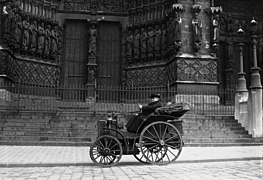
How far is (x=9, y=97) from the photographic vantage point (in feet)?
52.3

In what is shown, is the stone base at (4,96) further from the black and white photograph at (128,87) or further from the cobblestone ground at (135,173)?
the cobblestone ground at (135,173)

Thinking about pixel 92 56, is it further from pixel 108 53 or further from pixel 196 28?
pixel 196 28

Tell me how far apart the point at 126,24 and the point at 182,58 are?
5.85m

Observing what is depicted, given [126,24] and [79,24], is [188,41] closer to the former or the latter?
[126,24]

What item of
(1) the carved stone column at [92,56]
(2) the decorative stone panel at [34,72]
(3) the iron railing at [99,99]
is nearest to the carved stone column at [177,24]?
(3) the iron railing at [99,99]

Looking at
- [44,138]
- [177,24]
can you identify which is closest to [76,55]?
[177,24]

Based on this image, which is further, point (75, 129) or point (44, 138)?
point (75, 129)

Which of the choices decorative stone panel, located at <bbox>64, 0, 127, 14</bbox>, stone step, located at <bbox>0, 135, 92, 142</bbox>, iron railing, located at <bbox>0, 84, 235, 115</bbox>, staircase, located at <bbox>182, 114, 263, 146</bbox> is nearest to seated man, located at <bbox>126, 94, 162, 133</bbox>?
stone step, located at <bbox>0, 135, 92, 142</bbox>

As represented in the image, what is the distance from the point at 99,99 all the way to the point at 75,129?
7.69 meters

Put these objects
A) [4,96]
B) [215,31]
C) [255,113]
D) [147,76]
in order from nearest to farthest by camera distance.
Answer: [255,113]
[4,96]
[215,31]
[147,76]

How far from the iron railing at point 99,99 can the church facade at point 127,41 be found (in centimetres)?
69

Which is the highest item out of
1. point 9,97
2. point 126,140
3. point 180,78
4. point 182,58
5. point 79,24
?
point 79,24

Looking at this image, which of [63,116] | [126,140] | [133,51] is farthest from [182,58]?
[126,140]

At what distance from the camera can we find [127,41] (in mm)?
21078
